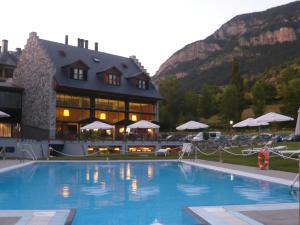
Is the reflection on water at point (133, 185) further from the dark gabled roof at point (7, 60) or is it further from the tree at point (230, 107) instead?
the tree at point (230, 107)

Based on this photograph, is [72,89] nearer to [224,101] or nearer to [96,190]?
[96,190]

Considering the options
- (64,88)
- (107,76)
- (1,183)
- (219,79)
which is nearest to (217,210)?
(1,183)

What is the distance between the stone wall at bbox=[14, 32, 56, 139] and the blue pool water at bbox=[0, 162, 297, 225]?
2573 centimetres

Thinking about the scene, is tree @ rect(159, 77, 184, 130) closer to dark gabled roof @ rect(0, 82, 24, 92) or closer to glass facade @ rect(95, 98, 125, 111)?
glass facade @ rect(95, 98, 125, 111)

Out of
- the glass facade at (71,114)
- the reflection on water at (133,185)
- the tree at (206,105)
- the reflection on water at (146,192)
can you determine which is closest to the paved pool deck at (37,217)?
the reflection on water at (146,192)

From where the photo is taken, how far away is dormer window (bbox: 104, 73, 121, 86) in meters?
49.2

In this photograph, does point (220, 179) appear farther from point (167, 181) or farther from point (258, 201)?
point (258, 201)

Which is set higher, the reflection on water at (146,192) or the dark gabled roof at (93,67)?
the dark gabled roof at (93,67)

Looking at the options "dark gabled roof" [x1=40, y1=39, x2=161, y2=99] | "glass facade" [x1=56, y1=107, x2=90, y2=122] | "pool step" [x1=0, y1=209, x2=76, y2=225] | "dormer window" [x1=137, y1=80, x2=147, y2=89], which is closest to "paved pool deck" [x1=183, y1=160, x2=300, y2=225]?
"pool step" [x1=0, y1=209, x2=76, y2=225]

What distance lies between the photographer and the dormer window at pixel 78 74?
45906mm

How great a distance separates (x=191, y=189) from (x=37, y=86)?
116ft

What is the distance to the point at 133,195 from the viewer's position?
1233cm

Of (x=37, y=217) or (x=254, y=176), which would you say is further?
(x=254, y=176)

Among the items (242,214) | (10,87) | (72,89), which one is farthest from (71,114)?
(242,214)
